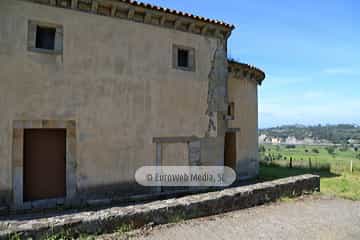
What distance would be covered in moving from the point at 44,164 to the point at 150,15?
5603mm

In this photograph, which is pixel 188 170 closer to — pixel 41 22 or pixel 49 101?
pixel 49 101

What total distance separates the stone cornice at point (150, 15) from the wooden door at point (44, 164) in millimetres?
3628

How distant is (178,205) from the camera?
6238mm

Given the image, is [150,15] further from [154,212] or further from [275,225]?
[275,225]

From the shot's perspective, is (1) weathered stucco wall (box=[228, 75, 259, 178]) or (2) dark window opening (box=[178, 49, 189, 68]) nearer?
(2) dark window opening (box=[178, 49, 189, 68])

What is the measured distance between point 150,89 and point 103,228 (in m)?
5.74

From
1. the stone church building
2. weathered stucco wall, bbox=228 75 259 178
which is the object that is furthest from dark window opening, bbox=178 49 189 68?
weathered stucco wall, bbox=228 75 259 178

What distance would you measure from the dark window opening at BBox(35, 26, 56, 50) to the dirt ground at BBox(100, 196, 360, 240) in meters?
5.82

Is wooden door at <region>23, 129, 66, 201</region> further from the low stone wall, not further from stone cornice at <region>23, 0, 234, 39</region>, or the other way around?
stone cornice at <region>23, 0, 234, 39</region>

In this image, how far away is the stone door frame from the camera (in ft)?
26.1

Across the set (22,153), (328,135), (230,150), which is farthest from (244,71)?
(328,135)

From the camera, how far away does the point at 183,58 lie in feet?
36.9

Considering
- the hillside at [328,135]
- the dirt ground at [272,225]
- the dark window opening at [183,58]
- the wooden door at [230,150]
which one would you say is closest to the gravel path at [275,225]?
the dirt ground at [272,225]

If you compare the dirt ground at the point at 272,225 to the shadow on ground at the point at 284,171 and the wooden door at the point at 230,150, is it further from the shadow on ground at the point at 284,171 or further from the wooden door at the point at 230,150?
the shadow on ground at the point at 284,171
